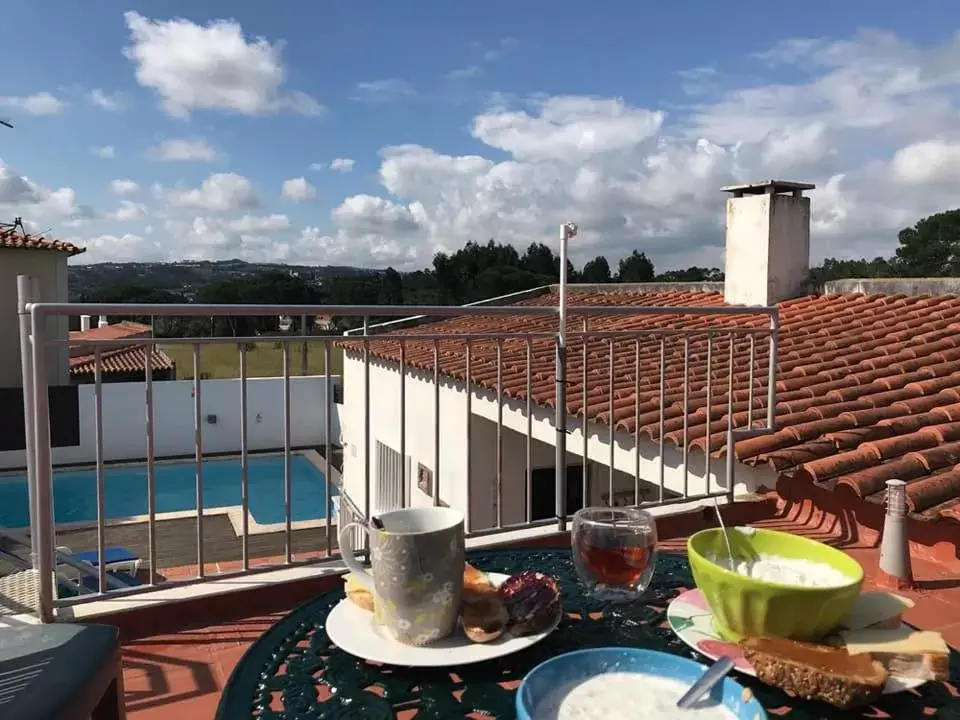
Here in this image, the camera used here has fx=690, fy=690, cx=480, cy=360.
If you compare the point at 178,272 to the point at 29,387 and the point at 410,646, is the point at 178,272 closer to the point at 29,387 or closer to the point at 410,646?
the point at 29,387

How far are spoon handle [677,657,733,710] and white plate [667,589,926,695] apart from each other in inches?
2.7

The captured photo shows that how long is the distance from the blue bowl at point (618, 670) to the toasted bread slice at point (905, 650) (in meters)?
0.25

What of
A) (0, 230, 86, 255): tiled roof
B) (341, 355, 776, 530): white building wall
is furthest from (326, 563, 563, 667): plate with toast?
(0, 230, 86, 255): tiled roof

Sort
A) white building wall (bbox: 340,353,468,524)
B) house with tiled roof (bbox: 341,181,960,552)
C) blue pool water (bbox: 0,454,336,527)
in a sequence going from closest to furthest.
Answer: house with tiled roof (bbox: 341,181,960,552)
white building wall (bbox: 340,353,468,524)
blue pool water (bbox: 0,454,336,527)

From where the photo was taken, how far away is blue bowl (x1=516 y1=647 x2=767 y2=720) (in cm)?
86

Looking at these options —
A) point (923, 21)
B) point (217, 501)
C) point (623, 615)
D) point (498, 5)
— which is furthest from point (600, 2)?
point (217, 501)

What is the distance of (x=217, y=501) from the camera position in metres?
16.8

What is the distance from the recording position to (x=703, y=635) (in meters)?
1.09

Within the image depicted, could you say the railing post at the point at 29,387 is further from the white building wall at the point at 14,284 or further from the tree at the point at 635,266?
the tree at the point at 635,266

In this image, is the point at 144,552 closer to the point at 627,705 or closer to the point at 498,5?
the point at 498,5

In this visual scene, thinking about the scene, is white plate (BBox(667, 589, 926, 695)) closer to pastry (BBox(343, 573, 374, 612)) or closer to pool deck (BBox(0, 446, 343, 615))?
pastry (BBox(343, 573, 374, 612))

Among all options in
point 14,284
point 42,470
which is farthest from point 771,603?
point 14,284

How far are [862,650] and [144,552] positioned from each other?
44.3ft

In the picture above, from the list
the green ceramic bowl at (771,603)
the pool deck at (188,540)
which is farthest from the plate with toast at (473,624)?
the pool deck at (188,540)
